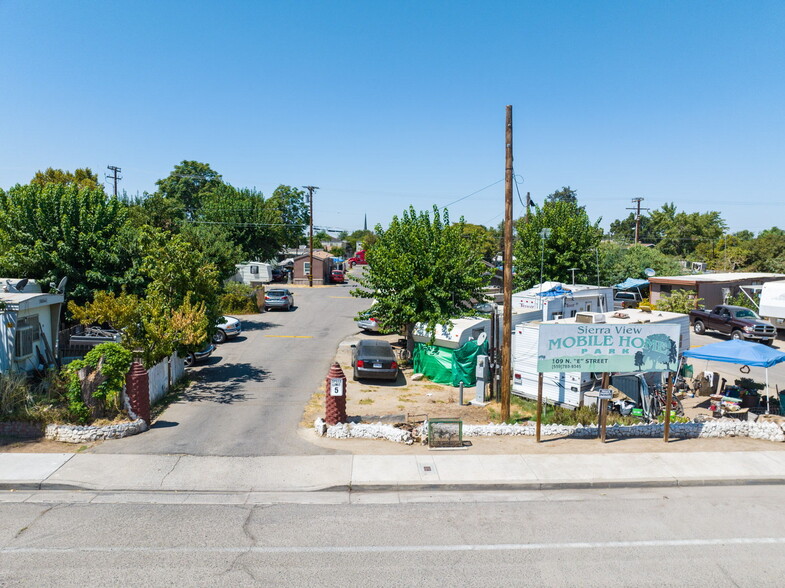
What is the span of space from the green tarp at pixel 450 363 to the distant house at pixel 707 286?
75.9 feet

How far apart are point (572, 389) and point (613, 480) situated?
5.12 meters

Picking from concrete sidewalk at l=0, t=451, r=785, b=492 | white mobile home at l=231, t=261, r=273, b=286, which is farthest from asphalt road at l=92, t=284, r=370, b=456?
white mobile home at l=231, t=261, r=273, b=286

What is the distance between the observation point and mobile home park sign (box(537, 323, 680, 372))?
40.7ft

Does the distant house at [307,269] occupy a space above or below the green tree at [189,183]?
below

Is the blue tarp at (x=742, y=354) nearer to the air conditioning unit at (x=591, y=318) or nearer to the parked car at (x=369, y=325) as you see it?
the air conditioning unit at (x=591, y=318)

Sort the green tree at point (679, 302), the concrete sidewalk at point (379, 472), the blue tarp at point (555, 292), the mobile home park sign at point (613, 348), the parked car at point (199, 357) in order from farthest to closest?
the green tree at point (679, 302) → the blue tarp at point (555, 292) → the parked car at point (199, 357) → the mobile home park sign at point (613, 348) → the concrete sidewalk at point (379, 472)

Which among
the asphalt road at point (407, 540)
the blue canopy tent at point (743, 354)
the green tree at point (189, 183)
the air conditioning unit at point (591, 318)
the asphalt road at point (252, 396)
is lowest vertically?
the asphalt road at point (407, 540)

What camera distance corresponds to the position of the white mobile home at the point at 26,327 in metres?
15.2

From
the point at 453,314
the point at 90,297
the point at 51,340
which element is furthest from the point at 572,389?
the point at 90,297

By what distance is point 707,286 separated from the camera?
35812 millimetres

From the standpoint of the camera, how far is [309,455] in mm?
11648

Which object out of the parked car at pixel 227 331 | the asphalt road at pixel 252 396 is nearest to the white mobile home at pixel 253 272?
the asphalt road at pixel 252 396

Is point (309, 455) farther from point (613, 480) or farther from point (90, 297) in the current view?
point (90, 297)

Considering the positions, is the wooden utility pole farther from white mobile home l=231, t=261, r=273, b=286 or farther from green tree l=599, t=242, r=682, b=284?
white mobile home l=231, t=261, r=273, b=286
